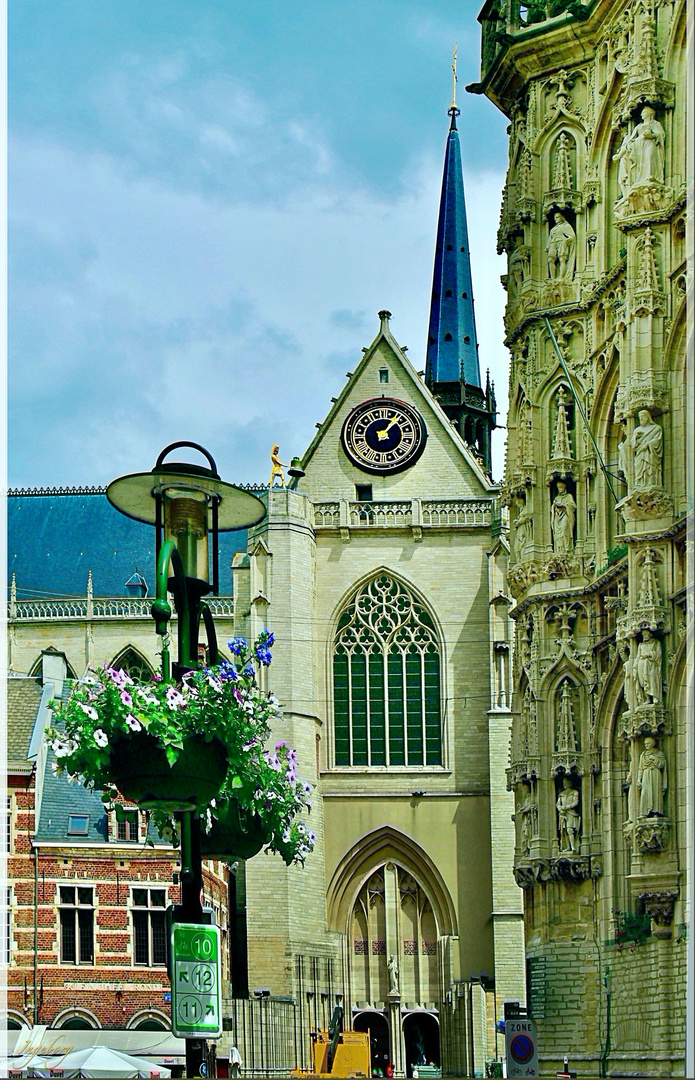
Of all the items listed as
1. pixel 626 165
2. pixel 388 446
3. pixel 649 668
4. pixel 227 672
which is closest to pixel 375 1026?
pixel 388 446

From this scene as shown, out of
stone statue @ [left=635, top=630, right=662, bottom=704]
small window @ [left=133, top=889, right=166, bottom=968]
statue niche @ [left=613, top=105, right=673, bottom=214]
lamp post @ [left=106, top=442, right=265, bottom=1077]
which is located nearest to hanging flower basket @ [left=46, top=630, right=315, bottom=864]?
lamp post @ [left=106, top=442, right=265, bottom=1077]

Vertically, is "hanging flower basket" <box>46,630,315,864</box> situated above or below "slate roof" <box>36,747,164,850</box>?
above

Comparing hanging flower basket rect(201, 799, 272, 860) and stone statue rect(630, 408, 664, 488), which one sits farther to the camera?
stone statue rect(630, 408, 664, 488)

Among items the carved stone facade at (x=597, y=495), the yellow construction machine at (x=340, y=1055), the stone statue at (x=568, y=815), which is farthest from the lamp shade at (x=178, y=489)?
the yellow construction machine at (x=340, y=1055)

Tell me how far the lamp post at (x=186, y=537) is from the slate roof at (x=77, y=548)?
20.2m

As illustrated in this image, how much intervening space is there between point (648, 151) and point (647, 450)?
6.15 ft

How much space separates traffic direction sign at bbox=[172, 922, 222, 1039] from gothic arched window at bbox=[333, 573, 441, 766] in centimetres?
1812

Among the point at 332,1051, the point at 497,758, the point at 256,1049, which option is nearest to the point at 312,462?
the point at 497,758

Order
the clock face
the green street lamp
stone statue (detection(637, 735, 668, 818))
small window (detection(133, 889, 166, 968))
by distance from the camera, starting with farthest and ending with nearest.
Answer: the clock face < small window (detection(133, 889, 166, 968)) < stone statue (detection(637, 735, 668, 818)) < the green street lamp

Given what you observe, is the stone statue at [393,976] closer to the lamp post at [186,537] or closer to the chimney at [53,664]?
the chimney at [53,664]

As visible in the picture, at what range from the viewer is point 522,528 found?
42.0ft

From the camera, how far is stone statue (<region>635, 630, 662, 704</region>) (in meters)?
9.88

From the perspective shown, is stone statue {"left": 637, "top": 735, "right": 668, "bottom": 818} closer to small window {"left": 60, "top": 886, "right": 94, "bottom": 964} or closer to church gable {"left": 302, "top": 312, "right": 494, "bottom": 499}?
small window {"left": 60, "top": 886, "right": 94, "bottom": 964}

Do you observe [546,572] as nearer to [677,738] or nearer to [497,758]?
[677,738]
